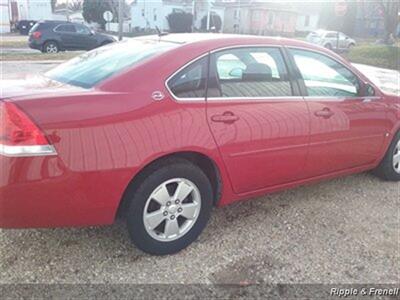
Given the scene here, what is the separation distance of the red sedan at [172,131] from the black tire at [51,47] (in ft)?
61.0

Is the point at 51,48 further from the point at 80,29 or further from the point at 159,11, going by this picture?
the point at 159,11

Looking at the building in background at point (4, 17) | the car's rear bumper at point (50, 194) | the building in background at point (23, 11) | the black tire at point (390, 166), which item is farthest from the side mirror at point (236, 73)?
the building in background at point (23, 11)

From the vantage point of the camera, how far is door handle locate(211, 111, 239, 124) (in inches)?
121

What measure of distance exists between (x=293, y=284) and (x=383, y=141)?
7.29 feet

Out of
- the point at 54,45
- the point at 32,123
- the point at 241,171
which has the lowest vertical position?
the point at 54,45

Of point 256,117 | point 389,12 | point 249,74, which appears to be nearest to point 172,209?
point 256,117

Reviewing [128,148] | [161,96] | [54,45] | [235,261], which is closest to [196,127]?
[161,96]

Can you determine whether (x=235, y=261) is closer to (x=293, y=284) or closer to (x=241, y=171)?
(x=293, y=284)

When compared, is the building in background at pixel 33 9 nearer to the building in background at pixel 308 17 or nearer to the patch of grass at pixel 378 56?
the patch of grass at pixel 378 56

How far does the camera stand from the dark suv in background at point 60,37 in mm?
20266

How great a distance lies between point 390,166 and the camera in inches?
184

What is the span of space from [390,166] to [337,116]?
1.28m

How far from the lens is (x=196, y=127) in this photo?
296 cm

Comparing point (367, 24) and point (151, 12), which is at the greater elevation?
point (151, 12)
